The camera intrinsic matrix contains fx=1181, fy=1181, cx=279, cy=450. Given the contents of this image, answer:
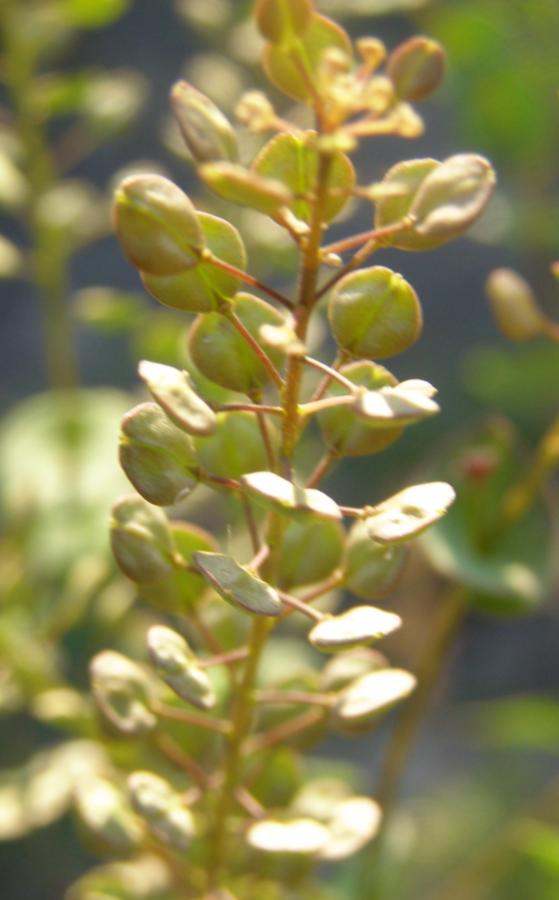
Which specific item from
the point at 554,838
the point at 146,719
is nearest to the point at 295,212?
the point at 146,719

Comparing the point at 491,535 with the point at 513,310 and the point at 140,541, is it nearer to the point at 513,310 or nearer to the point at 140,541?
the point at 513,310

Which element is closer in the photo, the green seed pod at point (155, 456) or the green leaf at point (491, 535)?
the green seed pod at point (155, 456)

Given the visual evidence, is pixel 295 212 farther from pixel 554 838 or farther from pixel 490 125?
pixel 490 125

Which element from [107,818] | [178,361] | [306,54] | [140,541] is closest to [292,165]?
[306,54]

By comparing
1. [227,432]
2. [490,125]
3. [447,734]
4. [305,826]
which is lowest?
[447,734]

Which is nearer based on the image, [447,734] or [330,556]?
[330,556]

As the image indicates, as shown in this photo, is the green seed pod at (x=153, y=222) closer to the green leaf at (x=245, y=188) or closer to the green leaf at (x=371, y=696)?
the green leaf at (x=245, y=188)

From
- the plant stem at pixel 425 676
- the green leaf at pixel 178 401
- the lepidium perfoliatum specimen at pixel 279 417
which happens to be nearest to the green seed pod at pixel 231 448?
the lepidium perfoliatum specimen at pixel 279 417
